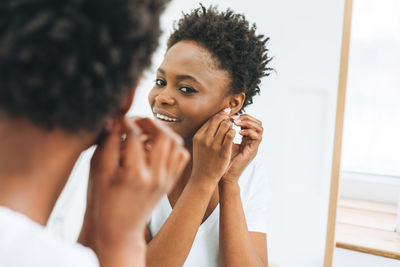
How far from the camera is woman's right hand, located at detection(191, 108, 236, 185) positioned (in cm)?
76

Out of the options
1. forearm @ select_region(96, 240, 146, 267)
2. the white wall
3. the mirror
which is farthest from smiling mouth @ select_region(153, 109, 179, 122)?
the mirror

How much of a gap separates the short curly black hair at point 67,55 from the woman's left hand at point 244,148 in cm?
53

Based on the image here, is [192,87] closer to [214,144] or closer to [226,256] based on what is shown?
[214,144]

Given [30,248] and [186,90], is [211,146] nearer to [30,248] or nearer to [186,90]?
[186,90]

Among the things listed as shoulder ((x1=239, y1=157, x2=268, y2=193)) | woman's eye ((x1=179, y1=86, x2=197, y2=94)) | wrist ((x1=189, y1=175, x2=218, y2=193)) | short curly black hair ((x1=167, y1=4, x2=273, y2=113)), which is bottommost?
shoulder ((x1=239, y1=157, x2=268, y2=193))

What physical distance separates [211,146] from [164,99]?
0.17 meters

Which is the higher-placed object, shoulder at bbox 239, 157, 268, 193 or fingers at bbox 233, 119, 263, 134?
fingers at bbox 233, 119, 263, 134

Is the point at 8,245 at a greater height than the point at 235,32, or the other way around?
the point at 235,32

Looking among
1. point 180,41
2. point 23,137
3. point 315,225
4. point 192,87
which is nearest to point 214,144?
point 192,87

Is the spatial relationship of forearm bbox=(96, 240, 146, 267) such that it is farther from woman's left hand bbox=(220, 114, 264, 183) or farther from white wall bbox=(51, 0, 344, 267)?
white wall bbox=(51, 0, 344, 267)

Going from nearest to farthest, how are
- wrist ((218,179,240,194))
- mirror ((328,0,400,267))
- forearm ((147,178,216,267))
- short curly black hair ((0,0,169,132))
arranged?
short curly black hair ((0,0,169,132)), forearm ((147,178,216,267)), wrist ((218,179,240,194)), mirror ((328,0,400,267))

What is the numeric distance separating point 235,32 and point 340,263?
2.87ft

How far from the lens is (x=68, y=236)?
1382mm

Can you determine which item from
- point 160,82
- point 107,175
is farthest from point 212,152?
point 107,175
